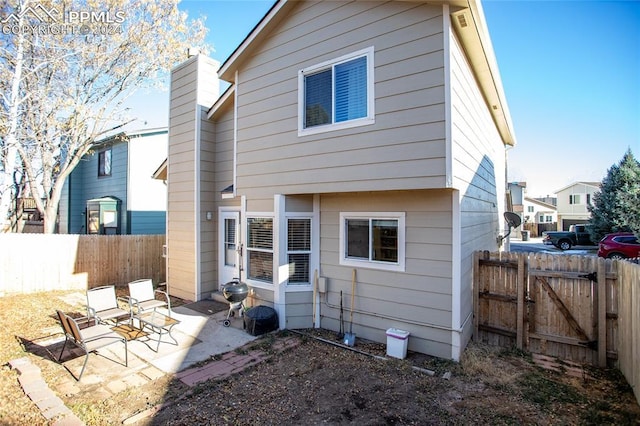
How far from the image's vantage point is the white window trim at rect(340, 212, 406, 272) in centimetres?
576

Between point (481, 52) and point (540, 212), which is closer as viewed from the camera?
point (481, 52)

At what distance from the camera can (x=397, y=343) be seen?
545cm

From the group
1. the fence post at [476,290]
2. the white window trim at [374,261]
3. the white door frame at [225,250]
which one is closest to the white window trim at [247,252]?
the white door frame at [225,250]

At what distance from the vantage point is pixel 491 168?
9.69 m

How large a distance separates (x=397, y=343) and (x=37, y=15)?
48.8 ft

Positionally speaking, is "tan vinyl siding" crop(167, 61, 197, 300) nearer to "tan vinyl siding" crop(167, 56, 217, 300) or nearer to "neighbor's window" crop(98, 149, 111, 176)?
"tan vinyl siding" crop(167, 56, 217, 300)

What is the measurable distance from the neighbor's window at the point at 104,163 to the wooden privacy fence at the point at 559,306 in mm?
17148

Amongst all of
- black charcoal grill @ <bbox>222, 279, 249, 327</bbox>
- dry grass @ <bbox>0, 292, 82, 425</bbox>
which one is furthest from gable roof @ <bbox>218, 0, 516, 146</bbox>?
dry grass @ <bbox>0, 292, 82, 425</bbox>

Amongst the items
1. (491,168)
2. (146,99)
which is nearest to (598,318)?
(491,168)

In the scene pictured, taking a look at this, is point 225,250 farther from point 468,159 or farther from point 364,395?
point 468,159

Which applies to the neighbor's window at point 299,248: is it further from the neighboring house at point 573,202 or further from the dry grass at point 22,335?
the neighboring house at point 573,202

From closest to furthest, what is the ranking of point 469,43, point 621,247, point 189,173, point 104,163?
point 469,43 → point 189,173 → point 621,247 → point 104,163

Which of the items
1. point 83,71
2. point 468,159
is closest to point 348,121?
point 468,159

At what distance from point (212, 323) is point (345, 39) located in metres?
6.32
